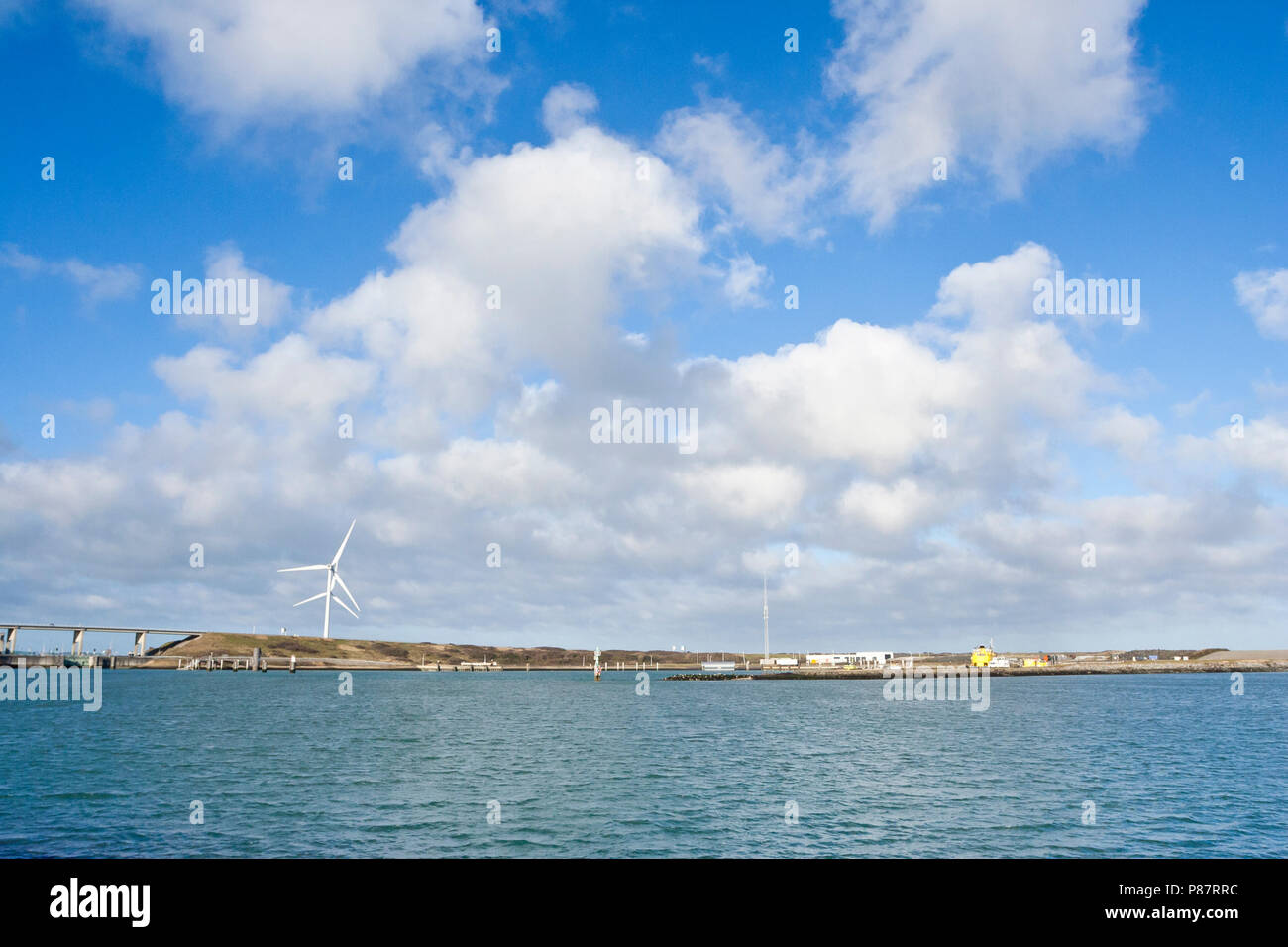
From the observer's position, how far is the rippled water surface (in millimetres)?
36031

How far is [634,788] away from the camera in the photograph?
165 ft

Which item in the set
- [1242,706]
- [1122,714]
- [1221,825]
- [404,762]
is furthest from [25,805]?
[1242,706]

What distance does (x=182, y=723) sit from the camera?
93.9m

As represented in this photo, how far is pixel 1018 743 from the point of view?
253 feet

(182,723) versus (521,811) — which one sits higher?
(521,811)

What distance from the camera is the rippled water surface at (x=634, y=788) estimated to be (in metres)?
36.0

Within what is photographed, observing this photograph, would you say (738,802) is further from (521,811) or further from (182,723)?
(182,723)
